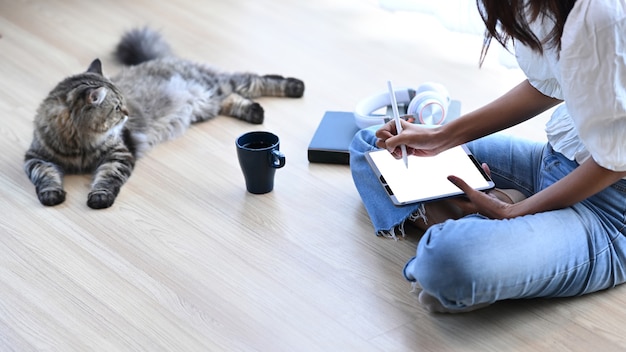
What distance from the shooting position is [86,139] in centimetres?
226

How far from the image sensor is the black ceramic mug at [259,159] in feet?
6.64

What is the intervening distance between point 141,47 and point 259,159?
99cm

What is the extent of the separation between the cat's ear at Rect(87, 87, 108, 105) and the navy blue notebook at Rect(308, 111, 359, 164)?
0.60 m

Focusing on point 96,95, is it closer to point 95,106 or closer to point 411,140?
point 95,106

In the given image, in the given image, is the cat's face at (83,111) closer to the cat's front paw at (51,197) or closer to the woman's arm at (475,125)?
the cat's front paw at (51,197)

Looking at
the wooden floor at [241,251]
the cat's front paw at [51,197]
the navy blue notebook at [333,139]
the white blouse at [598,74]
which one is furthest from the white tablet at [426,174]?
the cat's front paw at [51,197]

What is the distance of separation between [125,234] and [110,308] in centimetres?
30

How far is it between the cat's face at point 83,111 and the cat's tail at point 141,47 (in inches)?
21.4

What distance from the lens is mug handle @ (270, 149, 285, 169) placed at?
2.02 meters

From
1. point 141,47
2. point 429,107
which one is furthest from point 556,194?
point 141,47

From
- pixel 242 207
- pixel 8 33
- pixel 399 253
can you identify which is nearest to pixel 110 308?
pixel 242 207

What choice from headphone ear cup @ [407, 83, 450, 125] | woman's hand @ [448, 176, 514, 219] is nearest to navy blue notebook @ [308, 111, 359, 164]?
headphone ear cup @ [407, 83, 450, 125]

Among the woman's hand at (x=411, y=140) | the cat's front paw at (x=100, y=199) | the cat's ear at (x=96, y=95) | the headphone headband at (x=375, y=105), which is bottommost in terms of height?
the cat's front paw at (x=100, y=199)

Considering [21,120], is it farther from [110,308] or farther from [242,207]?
[110,308]
